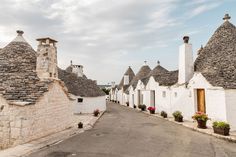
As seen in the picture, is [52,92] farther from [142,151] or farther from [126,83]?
[126,83]

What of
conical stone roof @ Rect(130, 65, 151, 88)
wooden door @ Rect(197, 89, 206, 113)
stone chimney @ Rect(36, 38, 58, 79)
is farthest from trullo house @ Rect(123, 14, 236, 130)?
conical stone roof @ Rect(130, 65, 151, 88)

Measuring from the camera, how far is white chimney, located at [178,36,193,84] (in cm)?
1948

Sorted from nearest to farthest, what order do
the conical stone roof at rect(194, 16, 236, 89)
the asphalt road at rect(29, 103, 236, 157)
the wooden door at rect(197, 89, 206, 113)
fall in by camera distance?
the asphalt road at rect(29, 103, 236, 157), the conical stone roof at rect(194, 16, 236, 89), the wooden door at rect(197, 89, 206, 113)

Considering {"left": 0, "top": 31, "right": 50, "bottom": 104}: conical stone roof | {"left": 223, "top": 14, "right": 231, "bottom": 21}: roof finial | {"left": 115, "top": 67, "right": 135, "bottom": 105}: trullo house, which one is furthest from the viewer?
{"left": 115, "top": 67, "right": 135, "bottom": 105}: trullo house

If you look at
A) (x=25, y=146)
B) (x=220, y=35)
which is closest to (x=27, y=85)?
(x=25, y=146)

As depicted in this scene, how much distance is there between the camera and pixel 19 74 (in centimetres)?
1245

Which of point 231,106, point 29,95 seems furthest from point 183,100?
point 29,95

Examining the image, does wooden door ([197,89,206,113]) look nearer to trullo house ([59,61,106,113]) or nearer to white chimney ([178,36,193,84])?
white chimney ([178,36,193,84])

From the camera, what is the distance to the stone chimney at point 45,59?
12.8 metres

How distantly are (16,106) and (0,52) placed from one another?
5.43 m

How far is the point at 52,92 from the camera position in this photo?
1278 cm

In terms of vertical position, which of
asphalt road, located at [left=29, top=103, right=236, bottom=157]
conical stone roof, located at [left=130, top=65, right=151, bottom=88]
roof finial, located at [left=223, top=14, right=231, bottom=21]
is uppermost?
roof finial, located at [left=223, top=14, right=231, bottom=21]

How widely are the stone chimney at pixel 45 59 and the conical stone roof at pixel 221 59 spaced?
1067 cm

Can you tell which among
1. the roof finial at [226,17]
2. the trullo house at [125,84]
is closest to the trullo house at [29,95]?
the roof finial at [226,17]
